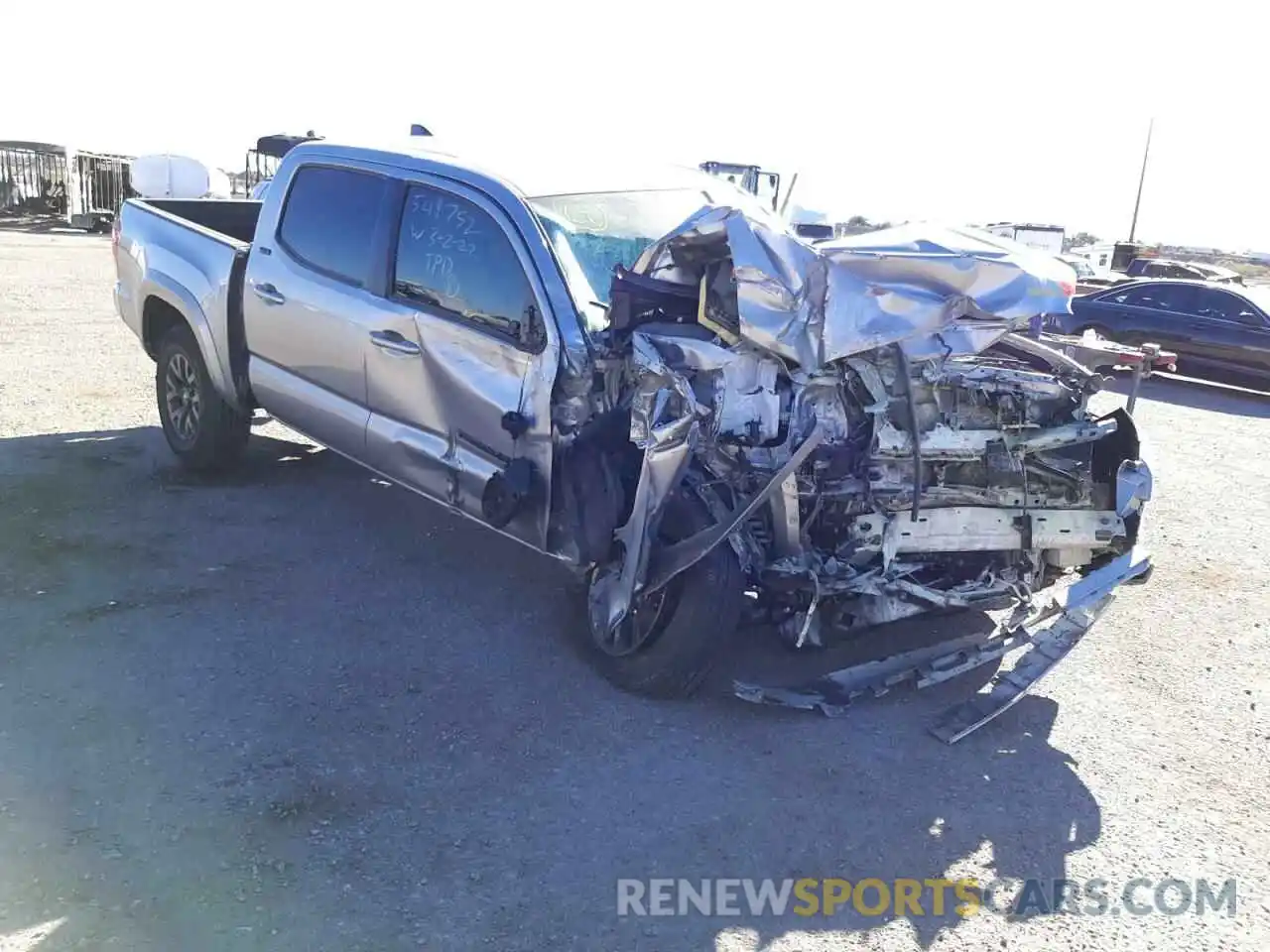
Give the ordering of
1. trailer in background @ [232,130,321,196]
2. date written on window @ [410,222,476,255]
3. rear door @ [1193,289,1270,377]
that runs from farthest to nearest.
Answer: trailer in background @ [232,130,321,196], rear door @ [1193,289,1270,377], date written on window @ [410,222,476,255]

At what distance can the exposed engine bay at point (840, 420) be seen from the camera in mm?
4000

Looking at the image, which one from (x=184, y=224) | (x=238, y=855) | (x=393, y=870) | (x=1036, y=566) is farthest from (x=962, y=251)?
(x=184, y=224)

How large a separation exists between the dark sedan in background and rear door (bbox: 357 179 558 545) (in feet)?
33.9

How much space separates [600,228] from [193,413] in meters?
3.09

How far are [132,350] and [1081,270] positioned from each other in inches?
625

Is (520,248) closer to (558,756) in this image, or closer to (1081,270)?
(558,756)

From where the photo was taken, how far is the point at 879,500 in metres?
4.09

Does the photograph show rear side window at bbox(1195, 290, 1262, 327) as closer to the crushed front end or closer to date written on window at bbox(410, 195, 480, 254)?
the crushed front end

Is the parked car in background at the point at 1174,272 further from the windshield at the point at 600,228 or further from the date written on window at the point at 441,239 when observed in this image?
the date written on window at the point at 441,239

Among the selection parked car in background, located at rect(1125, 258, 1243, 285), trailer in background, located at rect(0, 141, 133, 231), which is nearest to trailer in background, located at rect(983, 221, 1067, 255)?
parked car in background, located at rect(1125, 258, 1243, 285)

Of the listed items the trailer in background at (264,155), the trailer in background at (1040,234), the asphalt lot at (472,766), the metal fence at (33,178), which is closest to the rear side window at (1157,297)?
the trailer in background at (1040,234)

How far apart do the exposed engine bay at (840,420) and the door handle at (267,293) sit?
2.21 m

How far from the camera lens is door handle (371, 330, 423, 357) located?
483 cm

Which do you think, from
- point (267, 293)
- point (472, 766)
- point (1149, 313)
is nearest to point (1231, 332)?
point (1149, 313)
